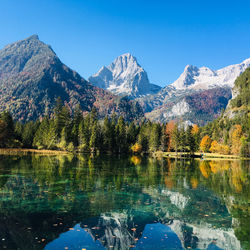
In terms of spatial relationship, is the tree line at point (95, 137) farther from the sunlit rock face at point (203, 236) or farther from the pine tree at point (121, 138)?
the sunlit rock face at point (203, 236)

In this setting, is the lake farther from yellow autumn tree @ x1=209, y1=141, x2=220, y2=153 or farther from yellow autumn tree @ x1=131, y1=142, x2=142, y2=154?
yellow autumn tree @ x1=209, y1=141, x2=220, y2=153

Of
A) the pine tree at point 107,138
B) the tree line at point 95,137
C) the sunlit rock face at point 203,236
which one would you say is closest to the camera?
the sunlit rock face at point 203,236

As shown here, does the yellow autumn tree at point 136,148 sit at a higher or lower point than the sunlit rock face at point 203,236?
higher

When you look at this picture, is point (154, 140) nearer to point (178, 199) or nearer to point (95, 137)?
point (95, 137)

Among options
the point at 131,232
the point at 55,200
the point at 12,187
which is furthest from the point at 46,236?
the point at 12,187

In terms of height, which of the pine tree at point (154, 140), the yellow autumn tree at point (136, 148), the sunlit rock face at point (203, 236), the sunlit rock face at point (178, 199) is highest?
the pine tree at point (154, 140)

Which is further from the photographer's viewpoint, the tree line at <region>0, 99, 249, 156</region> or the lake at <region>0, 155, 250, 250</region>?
the tree line at <region>0, 99, 249, 156</region>

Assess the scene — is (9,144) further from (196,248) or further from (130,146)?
(196,248)

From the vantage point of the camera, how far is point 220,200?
69.5ft

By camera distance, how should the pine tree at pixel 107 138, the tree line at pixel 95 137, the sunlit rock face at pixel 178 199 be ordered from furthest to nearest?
the pine tree at pixel 107 138 → the tree line at pixel 95 137 → the sunlit rock face at pixel 178 199

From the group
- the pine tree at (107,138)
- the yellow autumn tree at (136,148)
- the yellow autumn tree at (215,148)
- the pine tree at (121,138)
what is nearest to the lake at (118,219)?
the pine tree at (107,138)

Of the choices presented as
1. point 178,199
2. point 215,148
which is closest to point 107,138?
point 215,148

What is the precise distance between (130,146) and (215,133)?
8613cm

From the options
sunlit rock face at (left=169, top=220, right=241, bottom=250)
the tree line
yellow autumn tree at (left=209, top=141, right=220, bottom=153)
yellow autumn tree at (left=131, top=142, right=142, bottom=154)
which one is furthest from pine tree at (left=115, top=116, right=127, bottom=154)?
sunlit rock face at (left=169, top=220, right=241, bottom=250)
